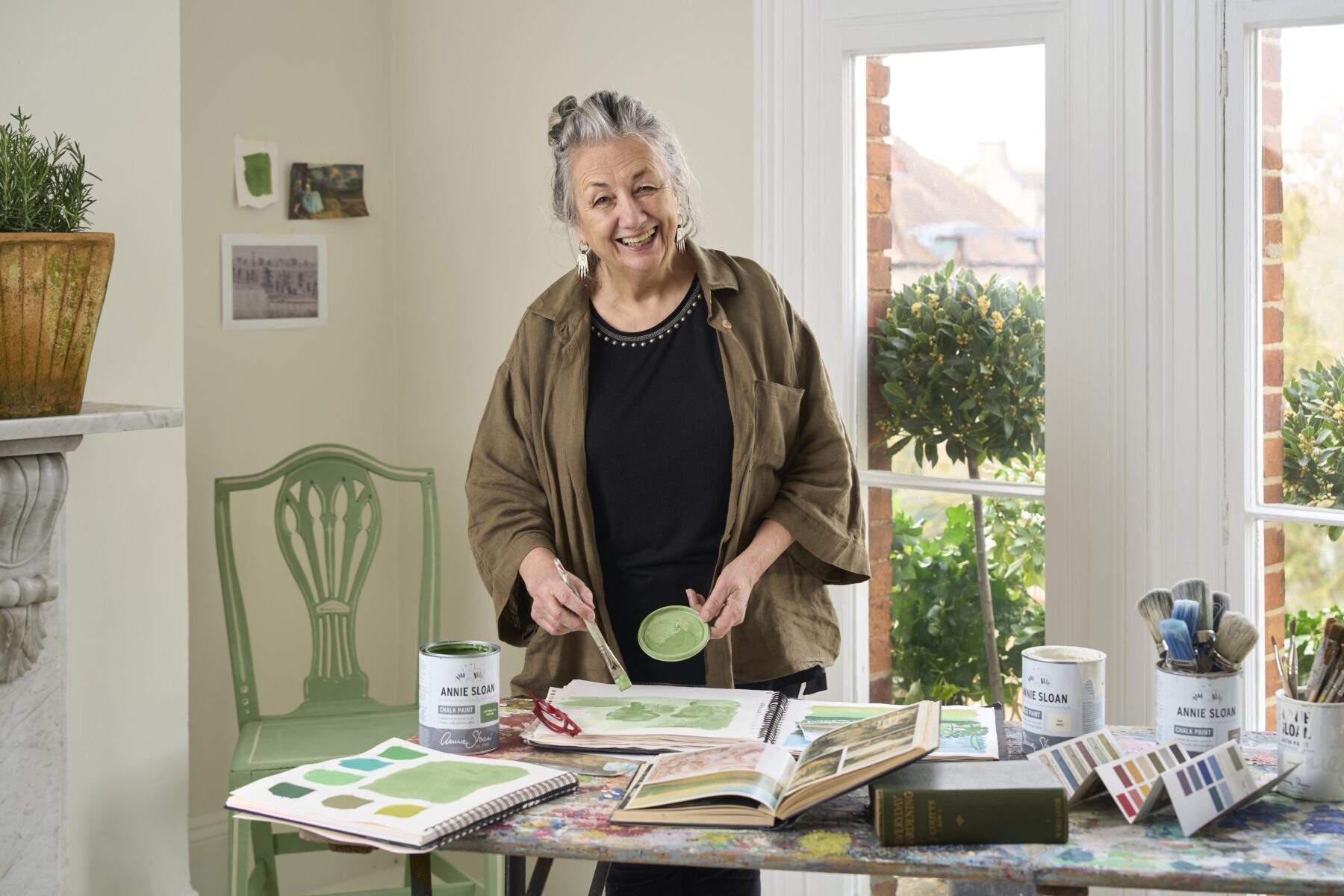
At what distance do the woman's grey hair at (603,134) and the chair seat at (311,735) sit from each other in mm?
1287

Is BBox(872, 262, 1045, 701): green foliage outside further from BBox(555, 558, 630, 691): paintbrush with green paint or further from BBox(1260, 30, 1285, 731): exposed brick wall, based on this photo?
BBox(555, 558, 630, 691): paintbrush with green paint

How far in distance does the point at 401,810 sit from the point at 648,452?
0.84 metres

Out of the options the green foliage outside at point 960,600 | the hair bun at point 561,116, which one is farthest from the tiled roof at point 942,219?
the hair bun at point 561,116

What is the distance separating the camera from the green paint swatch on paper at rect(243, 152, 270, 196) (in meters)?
3.24

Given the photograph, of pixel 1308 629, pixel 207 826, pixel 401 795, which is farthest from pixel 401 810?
pixel 207 826

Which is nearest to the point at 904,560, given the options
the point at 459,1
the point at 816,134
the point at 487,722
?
the point at 816,134

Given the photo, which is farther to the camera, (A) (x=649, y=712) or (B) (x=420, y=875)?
(A) (x=649, y=712)

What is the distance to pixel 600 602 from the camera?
2.12m

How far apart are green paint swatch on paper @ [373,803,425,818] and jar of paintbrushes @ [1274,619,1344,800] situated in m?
1.01

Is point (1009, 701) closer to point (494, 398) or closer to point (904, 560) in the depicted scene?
point (904, 560)

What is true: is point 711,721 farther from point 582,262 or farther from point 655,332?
point 582,262

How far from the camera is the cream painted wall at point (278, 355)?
3.18m

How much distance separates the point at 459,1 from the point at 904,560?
183 centimetres

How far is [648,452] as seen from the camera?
2.15 meters
